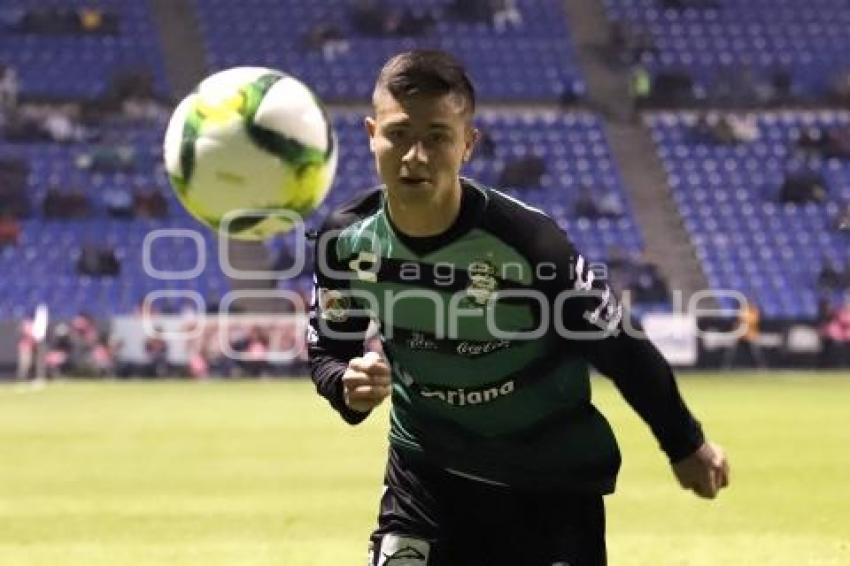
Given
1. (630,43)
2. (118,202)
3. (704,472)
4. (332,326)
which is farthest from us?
(630,43)

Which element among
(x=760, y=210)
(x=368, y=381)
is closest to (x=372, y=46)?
(x=760, y=210)

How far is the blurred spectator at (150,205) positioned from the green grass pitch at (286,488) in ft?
42.2

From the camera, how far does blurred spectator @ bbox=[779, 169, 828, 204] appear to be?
3538 cm

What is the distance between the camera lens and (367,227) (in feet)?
15.0

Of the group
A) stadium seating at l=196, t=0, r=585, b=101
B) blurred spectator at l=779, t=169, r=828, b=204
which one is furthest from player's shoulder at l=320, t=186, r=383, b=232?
stadium seating at l=196, t=0, r=585, b=101

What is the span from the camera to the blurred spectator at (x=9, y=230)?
108 feet

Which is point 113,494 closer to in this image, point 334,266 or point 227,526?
point 227,526

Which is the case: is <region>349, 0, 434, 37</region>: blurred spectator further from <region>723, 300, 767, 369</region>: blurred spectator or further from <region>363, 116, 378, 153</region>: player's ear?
<region>363, 116, 378, 153</region>: player's ear

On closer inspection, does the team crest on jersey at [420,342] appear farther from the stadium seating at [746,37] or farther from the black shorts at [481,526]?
the stadium seating at [746,37]

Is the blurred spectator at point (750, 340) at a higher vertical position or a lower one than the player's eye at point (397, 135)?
lower

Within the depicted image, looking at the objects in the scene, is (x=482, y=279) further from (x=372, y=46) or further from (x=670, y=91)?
(x=372, y=46)

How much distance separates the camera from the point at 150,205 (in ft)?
110

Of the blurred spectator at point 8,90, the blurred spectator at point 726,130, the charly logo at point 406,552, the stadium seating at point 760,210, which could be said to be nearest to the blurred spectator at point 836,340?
the stadium seating at point 760,210

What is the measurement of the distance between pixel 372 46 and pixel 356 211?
35.2 m
